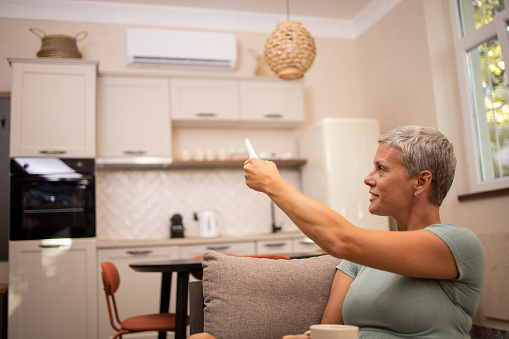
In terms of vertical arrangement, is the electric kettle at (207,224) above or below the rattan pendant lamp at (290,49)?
below

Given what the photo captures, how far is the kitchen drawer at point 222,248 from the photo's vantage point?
12.7ft

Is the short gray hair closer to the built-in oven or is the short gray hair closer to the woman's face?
the woman's face

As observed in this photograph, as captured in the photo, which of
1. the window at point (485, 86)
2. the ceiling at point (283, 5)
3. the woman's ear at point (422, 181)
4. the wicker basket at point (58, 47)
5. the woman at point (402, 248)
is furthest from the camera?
the ceiling at point (283, 5)

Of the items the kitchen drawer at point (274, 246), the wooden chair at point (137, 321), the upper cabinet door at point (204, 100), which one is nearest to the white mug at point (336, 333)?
the wooden chair at point (137, 321)

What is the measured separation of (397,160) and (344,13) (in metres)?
4.02

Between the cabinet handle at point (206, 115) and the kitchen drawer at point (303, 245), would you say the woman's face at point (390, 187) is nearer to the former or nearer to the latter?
the kitchen drawer at point (303, 245)

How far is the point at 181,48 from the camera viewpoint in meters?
4.43

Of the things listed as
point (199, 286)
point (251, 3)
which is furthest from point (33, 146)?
point (199, 286)

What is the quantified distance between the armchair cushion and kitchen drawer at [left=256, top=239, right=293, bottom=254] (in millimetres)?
2459

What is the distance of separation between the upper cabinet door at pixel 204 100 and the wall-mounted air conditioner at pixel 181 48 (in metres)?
0.32

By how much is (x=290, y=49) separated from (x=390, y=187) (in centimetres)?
206

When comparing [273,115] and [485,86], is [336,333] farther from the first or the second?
[273,115]

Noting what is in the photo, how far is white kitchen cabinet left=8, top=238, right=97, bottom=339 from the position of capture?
3535 millimetres

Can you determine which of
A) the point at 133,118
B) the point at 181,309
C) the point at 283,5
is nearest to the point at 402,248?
the point at 181,309
